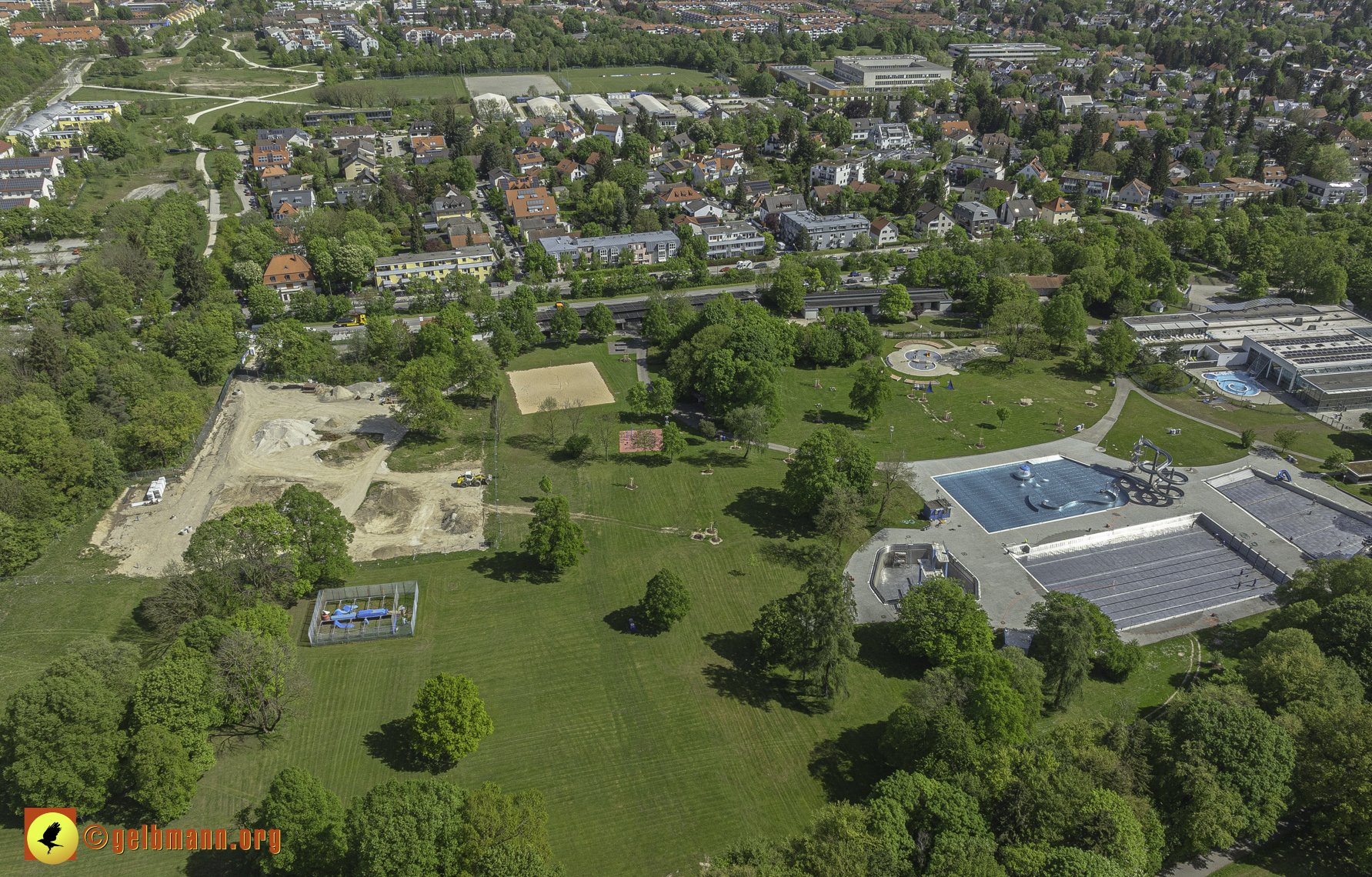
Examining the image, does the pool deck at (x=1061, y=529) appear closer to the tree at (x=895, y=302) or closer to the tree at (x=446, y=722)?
the tree at (x=446, y=722)

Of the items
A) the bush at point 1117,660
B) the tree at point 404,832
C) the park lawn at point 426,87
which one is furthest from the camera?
the park lawn at point 426,87

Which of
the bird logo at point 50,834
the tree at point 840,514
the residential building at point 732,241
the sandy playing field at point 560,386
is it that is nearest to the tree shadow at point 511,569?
the tree at point 840,514

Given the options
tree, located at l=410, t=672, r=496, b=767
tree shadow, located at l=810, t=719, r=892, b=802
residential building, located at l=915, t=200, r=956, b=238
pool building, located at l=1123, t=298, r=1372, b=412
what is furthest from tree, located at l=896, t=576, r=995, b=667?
residential building, located at l=915, t=200, r=956, b=238

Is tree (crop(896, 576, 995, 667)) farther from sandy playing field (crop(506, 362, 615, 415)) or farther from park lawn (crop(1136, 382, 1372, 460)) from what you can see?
park lawn (crop(1136, 382, 1372, 460))

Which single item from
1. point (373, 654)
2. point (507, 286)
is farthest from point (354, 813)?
point (507, 286)

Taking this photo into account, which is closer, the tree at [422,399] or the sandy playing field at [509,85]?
the tree at [422,399]

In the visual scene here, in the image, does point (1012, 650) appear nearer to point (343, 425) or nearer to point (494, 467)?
point (494, 467)
